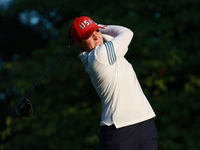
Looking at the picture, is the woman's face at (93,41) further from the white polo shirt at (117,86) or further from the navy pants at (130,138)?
the navy pants at (130,138)

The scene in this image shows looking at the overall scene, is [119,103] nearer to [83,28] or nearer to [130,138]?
[130,138]

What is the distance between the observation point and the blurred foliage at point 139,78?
636cm

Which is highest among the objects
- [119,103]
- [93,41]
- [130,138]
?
[93,41]

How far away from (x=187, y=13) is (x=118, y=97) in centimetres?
478

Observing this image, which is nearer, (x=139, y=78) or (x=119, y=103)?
(x=119, y=103)

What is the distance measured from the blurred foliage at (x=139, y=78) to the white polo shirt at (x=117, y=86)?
3937 mm

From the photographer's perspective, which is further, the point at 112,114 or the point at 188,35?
the point at 188,35

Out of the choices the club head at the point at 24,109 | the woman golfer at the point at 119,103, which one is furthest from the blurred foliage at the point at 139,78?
the woman golfer at the point at 119,103

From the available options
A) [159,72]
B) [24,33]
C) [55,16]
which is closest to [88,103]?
[159,72]

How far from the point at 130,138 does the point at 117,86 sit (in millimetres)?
370

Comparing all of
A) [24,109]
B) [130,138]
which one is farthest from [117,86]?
[24,109]

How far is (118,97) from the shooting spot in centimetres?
226

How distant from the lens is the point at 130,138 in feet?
7.31

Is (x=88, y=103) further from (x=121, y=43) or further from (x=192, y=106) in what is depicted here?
(x=121, y=43)
